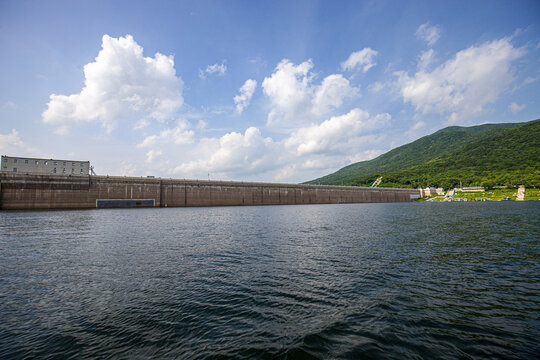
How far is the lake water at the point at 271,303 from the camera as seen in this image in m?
7.34

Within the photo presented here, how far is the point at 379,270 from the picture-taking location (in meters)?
14.9

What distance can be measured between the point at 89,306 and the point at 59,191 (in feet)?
296

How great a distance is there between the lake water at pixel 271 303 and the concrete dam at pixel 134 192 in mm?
73694

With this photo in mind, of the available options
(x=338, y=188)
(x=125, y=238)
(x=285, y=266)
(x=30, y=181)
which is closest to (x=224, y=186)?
(x=30, y=181)

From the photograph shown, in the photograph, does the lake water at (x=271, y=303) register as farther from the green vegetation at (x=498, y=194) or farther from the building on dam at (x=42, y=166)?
the green vegetation at (x=498, y=194)

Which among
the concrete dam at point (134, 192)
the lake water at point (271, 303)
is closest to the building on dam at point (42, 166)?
the concrete dam at point (134, 192)

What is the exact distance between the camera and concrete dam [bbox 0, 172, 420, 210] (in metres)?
72.5

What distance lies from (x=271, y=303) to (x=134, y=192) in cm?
9323

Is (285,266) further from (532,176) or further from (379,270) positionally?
(532,176)

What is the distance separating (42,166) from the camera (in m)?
92.9

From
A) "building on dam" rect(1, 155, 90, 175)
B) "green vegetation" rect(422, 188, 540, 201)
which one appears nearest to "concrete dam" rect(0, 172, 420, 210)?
"building on dam" rect(1, 155, 90, 175)

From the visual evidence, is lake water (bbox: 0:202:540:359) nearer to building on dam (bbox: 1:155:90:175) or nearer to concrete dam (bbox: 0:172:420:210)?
concrete dam (bbox: 0:172:420:210)

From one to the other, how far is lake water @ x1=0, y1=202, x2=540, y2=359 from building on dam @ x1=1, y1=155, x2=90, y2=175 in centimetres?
9882

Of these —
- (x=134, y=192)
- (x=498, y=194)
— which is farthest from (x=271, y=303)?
(x=498, y=194)
